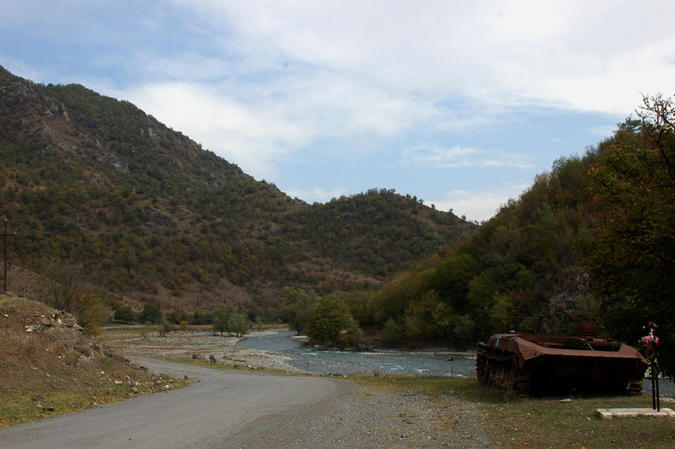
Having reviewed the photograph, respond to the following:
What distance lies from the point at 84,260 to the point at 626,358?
10517 cm

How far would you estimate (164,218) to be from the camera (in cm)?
13362

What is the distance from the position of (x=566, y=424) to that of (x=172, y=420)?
9.57 m

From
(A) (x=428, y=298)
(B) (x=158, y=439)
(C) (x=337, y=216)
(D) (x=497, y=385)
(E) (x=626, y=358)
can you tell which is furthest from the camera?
(C) (x=337, y=216)

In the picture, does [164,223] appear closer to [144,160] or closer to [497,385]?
[144,160]

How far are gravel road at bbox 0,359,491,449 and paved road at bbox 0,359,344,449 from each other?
0.06ft

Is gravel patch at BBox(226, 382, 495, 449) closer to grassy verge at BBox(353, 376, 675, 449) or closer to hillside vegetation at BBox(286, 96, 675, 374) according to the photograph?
grassy verge at BBox(353, 376, 675, 449)

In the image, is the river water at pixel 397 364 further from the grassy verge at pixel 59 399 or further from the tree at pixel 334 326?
the grassy verge at pixel 59 399

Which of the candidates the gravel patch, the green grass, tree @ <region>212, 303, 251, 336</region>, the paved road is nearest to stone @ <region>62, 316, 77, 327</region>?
the paved road

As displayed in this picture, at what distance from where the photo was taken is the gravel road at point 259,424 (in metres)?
10.2

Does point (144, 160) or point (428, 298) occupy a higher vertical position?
point (144, 160)

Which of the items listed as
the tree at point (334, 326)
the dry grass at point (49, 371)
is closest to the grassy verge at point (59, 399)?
the dry grass at point (49, 371)

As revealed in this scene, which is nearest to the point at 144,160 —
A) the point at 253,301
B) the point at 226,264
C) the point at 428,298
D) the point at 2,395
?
the point at 226,264

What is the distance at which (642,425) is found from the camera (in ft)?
35.0

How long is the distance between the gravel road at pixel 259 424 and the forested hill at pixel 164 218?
258 ft
